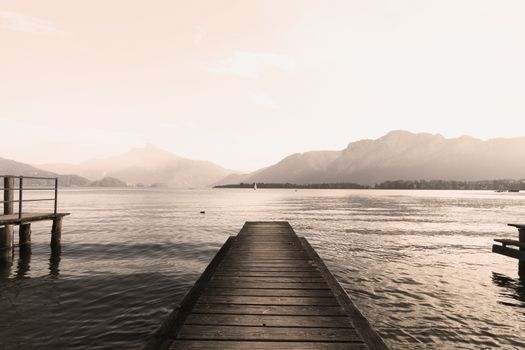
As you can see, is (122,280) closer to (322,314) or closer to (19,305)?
(19,305)

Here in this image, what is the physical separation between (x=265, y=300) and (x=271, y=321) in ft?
3.61

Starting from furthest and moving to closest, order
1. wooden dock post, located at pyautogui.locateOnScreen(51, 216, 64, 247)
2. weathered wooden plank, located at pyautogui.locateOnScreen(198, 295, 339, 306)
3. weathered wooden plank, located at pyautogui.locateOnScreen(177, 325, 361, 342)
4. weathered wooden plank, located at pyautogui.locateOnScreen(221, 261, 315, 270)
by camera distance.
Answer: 1. wooden dock post, located at pyautogui.locateOnScreen(51, 216, 64, 247)
2. weathered wooden plank, located at pyautogui.locateOnScreen(221, 261, 315, 270)
3. weathered wooden plank, located at pyautogui.locateOnScreen(198, 295, 339, 306)
4. weathered wooden plank, located at pyautogui.locateOnScreen(177, 325, 361, 342)

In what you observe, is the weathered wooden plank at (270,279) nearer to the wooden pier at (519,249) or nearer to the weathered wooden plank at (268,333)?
the weathered wooden plank at (268,333)

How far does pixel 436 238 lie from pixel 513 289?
13.8m

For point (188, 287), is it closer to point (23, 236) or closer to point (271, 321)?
point (271, 321)

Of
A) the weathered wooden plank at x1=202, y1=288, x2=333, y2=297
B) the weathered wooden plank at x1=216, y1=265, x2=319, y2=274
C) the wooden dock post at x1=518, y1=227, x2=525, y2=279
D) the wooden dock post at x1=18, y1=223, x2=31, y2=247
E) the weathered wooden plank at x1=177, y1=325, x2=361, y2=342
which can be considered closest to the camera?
the weathered wooden plank at x1=177, y1=325, x2=361, y2=342

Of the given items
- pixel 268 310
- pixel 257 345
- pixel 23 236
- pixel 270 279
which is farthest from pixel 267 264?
pixel 23 236

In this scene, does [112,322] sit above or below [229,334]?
below

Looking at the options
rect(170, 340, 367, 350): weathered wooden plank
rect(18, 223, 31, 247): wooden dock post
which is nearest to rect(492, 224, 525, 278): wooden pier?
rect(170, 340, 367, 350): weathered wooden plank

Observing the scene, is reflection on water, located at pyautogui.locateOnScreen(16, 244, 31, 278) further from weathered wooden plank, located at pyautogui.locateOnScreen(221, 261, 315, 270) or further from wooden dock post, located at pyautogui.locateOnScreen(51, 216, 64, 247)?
weathered wooden plank, located at pyautogui.locateOnScreen(221, 261, 315, 270)

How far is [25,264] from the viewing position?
15.4m

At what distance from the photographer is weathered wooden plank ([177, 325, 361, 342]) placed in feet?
17.2

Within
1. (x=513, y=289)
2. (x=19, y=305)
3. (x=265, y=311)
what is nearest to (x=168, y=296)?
(x=19, y=305)

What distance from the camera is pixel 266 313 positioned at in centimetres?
Result: 622
